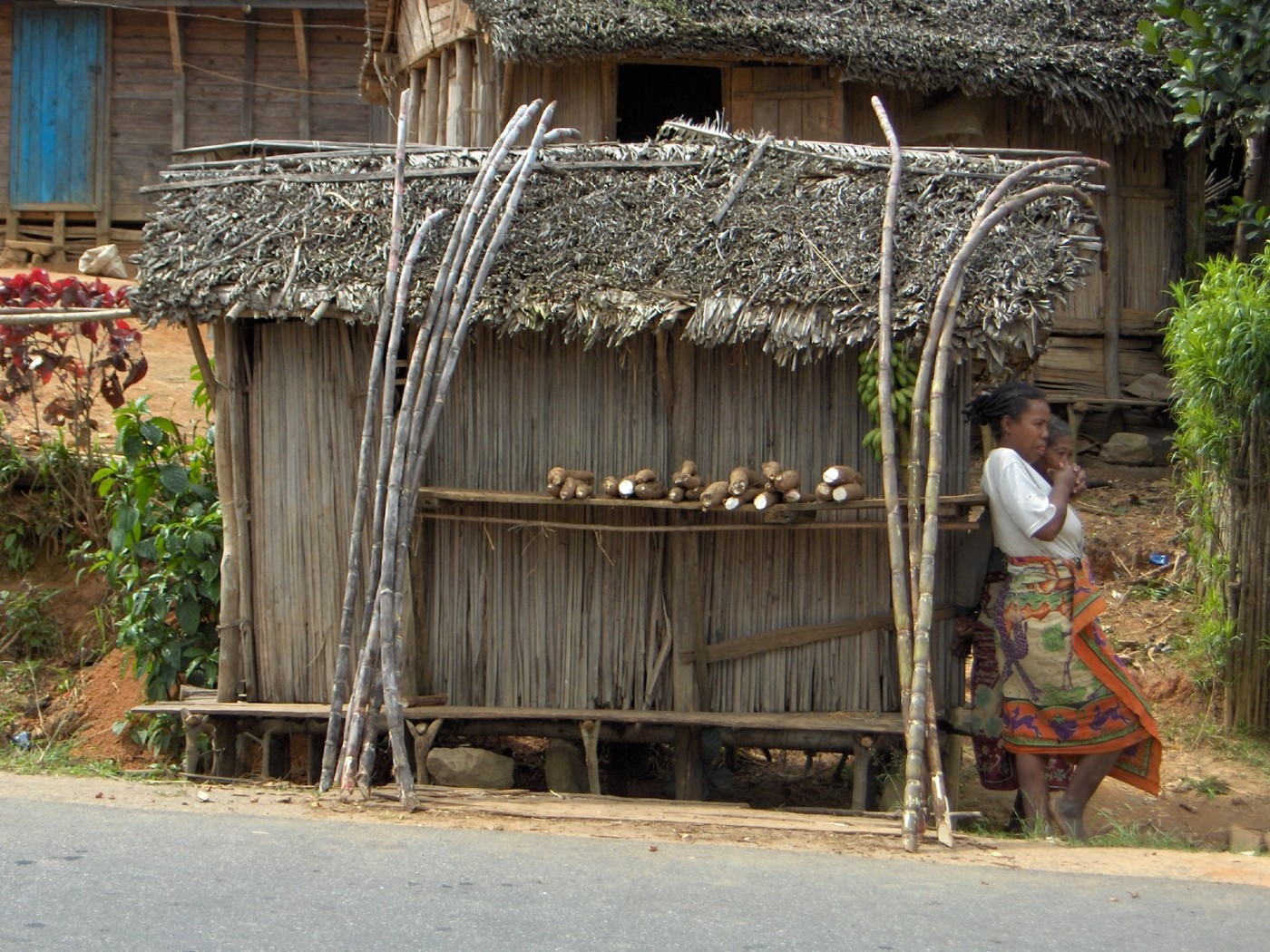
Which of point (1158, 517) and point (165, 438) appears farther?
point (1158, 517)

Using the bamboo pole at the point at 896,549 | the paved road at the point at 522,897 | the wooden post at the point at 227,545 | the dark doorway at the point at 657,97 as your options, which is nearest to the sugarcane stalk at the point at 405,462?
the paved road at the point at 522,897

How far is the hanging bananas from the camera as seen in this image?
5.75 metres

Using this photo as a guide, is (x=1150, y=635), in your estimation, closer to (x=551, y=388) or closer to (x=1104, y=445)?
(x=1104, y=445)

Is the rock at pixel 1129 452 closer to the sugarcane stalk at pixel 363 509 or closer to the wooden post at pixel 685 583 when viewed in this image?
the wooden post at pixel 685 583

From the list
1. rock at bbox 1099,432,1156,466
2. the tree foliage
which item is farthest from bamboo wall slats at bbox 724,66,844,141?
rock at bbox 1099,432,1156,466

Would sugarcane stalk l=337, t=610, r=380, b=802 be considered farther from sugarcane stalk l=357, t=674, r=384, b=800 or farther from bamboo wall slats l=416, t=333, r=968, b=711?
bamboo wall slats l=416, t=333, r=968, b=711

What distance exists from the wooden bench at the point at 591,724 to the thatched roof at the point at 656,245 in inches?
64.8

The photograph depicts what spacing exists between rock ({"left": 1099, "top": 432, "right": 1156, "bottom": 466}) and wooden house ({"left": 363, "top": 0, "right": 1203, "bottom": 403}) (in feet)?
1.38

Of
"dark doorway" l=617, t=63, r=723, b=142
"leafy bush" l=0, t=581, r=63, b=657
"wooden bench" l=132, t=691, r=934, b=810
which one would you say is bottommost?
"wooden bench" l=132, t=691, r=934, b=810

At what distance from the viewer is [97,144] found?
1555 cm

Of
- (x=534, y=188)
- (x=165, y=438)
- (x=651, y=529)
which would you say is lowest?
(x=651, y=529)

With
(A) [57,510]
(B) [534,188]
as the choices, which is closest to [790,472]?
(B) [534,188]

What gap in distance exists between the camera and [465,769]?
6.40 metres

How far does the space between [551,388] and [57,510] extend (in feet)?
13.4
